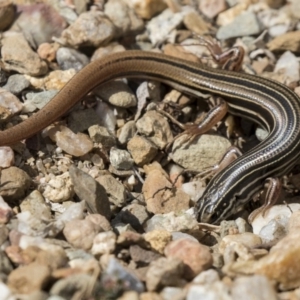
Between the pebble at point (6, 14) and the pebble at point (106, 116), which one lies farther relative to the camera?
the pebble at point (6, 14)

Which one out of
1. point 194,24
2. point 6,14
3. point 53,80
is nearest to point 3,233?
point 53,80

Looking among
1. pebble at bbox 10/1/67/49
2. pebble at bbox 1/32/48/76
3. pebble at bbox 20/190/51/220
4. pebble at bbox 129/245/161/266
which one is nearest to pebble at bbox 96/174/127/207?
pebble at bbox 20/190/51/220

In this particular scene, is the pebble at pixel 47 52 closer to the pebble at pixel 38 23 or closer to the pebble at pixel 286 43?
the pebble at pixel 38 23

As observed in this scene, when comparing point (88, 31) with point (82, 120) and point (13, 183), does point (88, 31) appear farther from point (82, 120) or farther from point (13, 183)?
point (13, 183)

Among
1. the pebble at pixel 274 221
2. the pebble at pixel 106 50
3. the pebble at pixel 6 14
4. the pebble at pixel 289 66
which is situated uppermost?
the pebble at pixel 6 14

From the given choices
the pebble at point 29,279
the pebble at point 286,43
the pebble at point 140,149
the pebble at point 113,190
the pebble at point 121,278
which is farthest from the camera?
the pebble at point 286,43

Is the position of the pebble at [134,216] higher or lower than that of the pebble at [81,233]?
lower

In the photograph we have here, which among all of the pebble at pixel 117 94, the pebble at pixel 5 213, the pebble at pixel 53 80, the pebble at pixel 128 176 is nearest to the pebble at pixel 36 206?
the pebble at pixel 128 176
